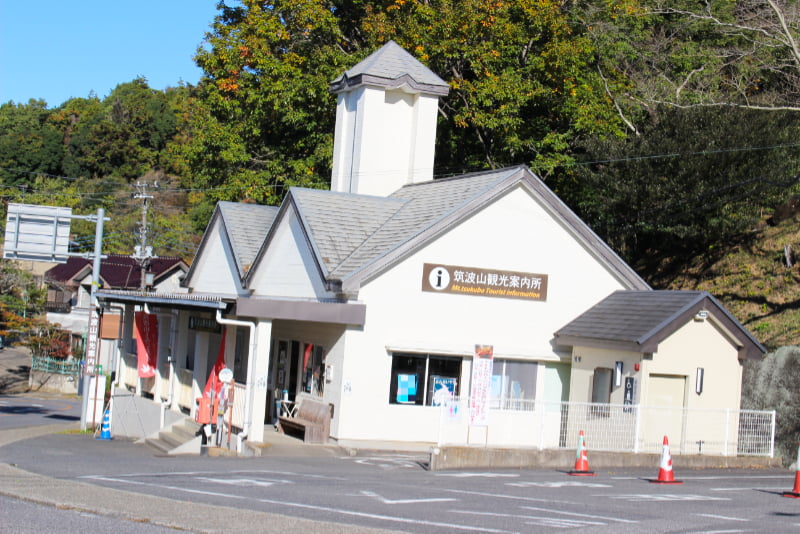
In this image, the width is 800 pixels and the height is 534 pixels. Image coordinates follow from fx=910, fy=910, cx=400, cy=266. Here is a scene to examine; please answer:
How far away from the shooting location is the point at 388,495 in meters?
13.4

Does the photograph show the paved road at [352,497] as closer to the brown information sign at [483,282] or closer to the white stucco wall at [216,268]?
the brown information sign at [483,282]

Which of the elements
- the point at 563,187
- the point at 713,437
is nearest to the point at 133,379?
the point at 563,187

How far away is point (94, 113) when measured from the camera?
112m

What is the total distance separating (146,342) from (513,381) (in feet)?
39.2

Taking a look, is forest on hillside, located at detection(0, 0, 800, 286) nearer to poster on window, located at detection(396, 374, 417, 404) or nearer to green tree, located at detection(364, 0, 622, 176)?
green tree, located at detection(364, 0, 622, 176)

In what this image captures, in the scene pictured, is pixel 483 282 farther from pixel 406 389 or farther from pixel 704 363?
pixel 704 363

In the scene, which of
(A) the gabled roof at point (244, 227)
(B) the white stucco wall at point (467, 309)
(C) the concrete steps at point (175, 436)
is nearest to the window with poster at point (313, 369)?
(B) the white stucco wall at point (467, 309)

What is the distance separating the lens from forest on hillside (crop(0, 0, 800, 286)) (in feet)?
100

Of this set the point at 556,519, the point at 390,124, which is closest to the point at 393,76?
the point at 390,124

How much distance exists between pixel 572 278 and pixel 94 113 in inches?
A: 3948

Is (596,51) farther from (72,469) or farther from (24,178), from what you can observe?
(24,178)

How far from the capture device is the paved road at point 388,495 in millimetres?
10562

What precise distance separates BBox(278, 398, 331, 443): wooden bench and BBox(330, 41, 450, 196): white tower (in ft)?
24.0

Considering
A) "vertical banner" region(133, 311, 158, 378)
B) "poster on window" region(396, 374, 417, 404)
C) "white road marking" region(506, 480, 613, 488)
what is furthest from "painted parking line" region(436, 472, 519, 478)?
"vertical banner" region(133, 311, 158, 378)
